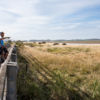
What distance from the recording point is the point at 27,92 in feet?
13.8

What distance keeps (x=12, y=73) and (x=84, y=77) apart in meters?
4.42

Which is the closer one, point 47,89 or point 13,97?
point 13,97

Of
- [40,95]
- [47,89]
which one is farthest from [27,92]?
[47,89]

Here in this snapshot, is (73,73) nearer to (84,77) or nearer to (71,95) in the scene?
(84,77)

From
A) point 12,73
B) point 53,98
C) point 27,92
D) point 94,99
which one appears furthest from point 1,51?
point 94,99

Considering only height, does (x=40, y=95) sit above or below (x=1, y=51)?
below

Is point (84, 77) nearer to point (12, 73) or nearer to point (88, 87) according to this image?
point (88, 87)

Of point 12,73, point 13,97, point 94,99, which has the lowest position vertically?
point 94,99

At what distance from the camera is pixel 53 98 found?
13.6 feet

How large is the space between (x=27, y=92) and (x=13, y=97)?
1.58 m

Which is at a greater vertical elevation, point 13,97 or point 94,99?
point 13,97

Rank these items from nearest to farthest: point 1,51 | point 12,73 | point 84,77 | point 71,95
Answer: point 12,73, point 71,95, point 84,77, point 1,51

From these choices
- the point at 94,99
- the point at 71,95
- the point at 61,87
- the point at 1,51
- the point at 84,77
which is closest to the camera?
the point at 94,99

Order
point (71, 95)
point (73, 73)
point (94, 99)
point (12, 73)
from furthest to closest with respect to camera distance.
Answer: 1. point (73, 73)
2. point (71, 95)
3. point (94, 99)
4. point (12, 73)
